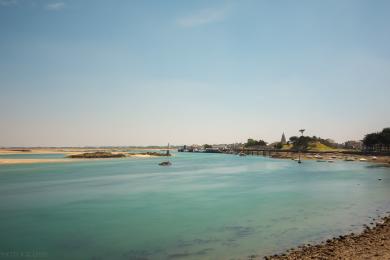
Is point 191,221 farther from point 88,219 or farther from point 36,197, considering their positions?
point 36,197

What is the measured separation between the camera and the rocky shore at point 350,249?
669 inches

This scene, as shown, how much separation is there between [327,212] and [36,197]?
31734 mm

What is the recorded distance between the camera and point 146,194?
141 ft

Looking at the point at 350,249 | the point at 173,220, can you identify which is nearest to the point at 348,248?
the point at 350,249

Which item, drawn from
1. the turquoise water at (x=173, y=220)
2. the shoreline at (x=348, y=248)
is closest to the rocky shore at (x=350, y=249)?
the shoreline at (x=348, y=248)

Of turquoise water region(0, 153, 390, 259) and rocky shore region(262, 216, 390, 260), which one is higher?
rocky shore region(262, 216, 390, 260)

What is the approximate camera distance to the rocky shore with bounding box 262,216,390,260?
669 inches

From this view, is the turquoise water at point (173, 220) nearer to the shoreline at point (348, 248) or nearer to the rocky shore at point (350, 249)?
the shoreline at point (348, 248)

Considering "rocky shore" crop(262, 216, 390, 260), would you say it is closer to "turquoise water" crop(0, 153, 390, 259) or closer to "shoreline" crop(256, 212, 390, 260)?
"shoreline" crop(256, 212, 390, 260)

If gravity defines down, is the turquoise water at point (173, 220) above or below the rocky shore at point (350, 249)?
below

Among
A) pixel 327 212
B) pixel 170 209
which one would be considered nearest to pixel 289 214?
pixel 327 212

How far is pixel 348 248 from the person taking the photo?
18.4 metres

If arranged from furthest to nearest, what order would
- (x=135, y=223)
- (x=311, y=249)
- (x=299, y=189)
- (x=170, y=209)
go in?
(x=299, y=189), (x=170, y=209), (x=135, y=223), (x=311, y=249)

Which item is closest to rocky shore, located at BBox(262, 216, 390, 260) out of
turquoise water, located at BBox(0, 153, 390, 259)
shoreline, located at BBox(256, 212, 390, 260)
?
shoreline, located at BBox(256, 212, 390, 260)
